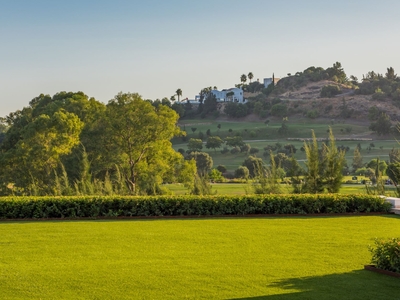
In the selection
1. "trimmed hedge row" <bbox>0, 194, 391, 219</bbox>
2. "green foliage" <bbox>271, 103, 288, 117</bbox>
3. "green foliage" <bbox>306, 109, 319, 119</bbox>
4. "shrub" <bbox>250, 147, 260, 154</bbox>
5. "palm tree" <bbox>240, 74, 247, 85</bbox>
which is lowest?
"shrub" <bbox>250, 147, 260, 154</bbox>

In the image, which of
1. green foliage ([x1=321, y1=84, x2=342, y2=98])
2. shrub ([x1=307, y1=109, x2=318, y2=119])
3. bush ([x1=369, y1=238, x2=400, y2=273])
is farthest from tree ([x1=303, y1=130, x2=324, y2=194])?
green foliage ([x1=321, y1=84, x2=342, y2=98])

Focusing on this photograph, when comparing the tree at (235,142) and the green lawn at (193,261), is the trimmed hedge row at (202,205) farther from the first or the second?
the tree at (235,142)

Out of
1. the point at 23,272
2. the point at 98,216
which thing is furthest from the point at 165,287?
the point at 98,216

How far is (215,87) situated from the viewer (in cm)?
12950

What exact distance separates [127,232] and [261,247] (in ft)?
10.5

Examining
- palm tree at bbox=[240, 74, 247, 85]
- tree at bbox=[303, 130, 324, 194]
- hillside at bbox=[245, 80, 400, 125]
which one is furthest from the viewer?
palm tree at bbox=[240, 74, 247, 85]

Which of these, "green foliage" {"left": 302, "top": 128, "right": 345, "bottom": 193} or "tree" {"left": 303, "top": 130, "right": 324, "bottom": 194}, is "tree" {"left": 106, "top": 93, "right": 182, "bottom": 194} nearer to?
"tree" {"left": 303, "top": 130, "right": 324, "bottom": 194}

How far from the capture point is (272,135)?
75.4m

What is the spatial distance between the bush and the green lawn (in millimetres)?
225

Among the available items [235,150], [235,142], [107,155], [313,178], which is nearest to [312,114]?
[235,142]

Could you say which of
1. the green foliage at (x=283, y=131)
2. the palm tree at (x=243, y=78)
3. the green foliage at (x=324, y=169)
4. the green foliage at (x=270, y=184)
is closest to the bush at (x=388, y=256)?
the green foliage at (x=324, y=169)

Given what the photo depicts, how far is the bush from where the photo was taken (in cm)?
691

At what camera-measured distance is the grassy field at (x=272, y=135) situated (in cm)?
5953

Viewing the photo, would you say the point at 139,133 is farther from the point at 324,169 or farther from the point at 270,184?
the point at 324,169
